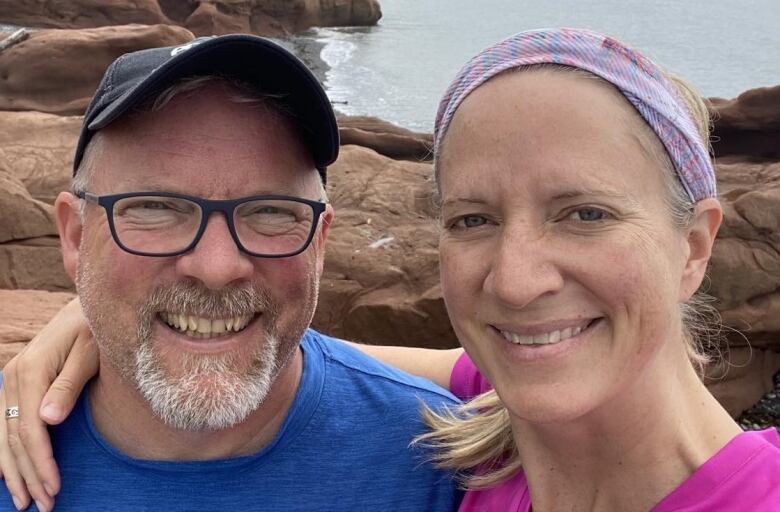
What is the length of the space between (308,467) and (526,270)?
0.83 m

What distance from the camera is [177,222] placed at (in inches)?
71.8

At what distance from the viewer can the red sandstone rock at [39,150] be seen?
27.6ft

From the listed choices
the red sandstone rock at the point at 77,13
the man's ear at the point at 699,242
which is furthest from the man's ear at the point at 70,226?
the red sandstone rock at the point at 77,13

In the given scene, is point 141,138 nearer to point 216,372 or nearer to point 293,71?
point 293,71

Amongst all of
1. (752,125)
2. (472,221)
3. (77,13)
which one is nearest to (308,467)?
(472,221)

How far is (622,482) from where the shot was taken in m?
1.68

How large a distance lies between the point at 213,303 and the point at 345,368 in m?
0.53

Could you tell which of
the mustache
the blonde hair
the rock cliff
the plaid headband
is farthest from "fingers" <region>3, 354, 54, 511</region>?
the rock cliff

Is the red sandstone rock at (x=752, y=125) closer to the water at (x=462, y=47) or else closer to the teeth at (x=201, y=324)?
the water at (x=462, y=47)

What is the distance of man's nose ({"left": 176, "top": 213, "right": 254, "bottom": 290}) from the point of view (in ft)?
5.82

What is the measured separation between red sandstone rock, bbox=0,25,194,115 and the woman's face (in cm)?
1400

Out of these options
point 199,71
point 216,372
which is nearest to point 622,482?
point 216,372

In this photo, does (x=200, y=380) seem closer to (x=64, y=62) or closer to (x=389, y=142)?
(x=389, y=142)

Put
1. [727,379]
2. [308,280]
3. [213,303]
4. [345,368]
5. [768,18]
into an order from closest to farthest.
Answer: [213,303], [308,280], [345,368], [727,379], [768,18]
